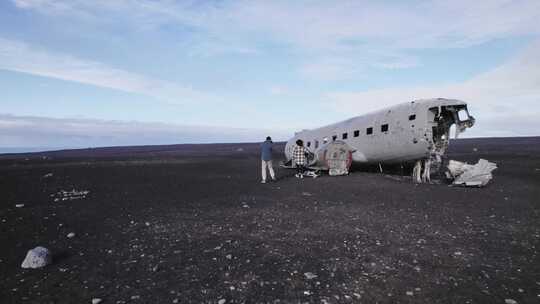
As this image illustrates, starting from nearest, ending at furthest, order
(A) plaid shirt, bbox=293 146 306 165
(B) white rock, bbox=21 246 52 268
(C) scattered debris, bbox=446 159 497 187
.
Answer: (B) white rock, bbox=21 246 52 268 < (C) scattered debris, bbox=446 159 497 187 < (A) plaid shirt, bbox=293 146 306 165

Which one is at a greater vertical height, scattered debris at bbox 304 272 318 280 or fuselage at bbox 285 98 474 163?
fuselage at bbox 285 98 474 163

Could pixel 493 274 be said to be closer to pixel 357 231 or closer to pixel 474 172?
pixel 357 231

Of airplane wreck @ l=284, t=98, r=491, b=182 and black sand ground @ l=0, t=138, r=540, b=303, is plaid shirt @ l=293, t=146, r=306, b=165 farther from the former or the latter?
black sand ground @ l=0, t=138, r=540, b=303

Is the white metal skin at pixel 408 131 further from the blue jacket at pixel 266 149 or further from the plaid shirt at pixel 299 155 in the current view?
the blue jacket at pixel 266 149

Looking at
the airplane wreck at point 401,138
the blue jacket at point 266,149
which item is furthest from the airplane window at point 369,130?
the blue jacket at point 266,149

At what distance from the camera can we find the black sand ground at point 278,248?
→ 4891mm

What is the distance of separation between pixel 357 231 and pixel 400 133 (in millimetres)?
10565

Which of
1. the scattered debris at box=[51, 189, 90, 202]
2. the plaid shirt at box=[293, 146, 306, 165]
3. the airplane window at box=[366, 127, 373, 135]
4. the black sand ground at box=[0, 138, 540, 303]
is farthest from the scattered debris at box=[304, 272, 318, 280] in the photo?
the airplane window at box=[366, 127, 373, 135]

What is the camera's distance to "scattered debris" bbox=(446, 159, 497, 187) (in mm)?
14646

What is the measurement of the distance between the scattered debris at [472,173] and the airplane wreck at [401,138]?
2.99 ft

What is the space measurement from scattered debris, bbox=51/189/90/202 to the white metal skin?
16.2 metres

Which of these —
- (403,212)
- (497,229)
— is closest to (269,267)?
(403,212)

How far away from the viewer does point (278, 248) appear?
6.79 meters

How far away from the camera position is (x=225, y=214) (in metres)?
9.94
